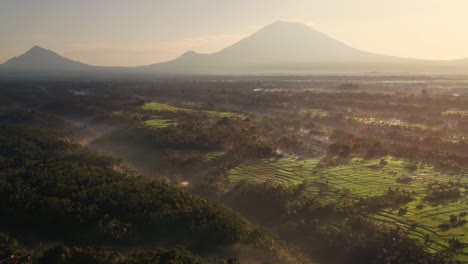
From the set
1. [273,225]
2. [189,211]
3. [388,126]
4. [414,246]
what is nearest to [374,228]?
[414,246]

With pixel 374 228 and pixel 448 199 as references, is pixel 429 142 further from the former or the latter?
pixel 374 228

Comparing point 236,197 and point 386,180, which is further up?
point 386,180

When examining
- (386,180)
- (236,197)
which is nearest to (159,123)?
(236,197)

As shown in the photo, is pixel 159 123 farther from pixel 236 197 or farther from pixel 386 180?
pixel 386 180

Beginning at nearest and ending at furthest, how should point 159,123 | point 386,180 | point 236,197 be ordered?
point 386,180
point 236,197
point 159,123

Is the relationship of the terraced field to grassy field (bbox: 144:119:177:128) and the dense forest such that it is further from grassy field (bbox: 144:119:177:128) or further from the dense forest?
grassy field (bbox: 144:119:177:128)

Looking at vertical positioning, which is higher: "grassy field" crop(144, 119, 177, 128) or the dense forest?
"grassy field" crop(144, 119, 177, 128)

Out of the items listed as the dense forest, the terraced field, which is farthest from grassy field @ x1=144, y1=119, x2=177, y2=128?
the terraced field

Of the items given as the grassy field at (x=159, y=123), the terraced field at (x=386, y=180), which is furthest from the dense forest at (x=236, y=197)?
the grassy field at (x=159, y=123)

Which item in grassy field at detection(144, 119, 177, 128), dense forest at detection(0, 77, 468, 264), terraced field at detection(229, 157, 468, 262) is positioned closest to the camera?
dense forest at detection(0, 77, 468, 264)
